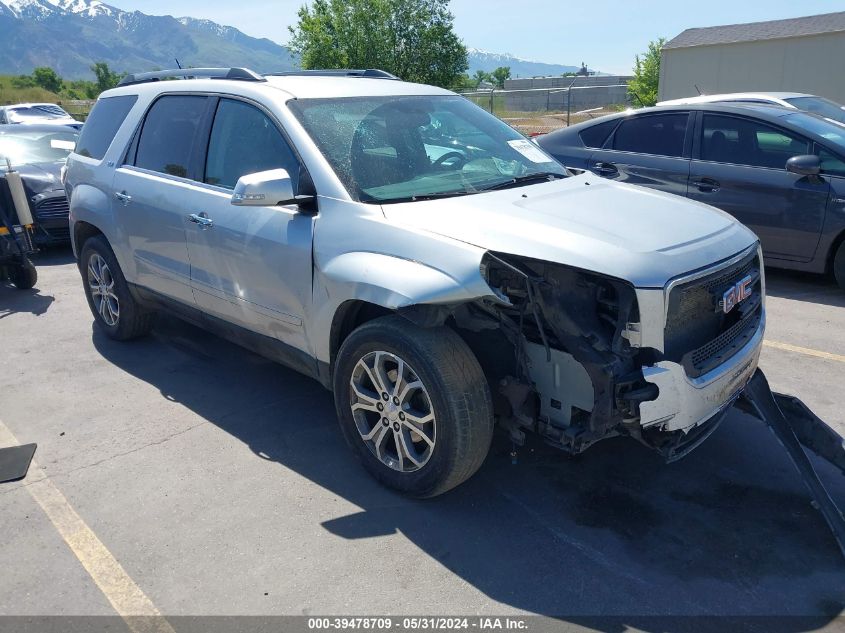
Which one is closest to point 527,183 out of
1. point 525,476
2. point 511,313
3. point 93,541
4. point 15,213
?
point 511,313

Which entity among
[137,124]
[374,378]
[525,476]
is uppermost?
[137,124]

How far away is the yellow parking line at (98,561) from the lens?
2787mm

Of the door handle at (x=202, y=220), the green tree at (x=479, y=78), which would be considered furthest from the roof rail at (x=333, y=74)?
the green tree at (x=479, y=78)

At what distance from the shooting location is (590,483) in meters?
3.58

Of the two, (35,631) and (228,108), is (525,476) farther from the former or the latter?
(228,108)

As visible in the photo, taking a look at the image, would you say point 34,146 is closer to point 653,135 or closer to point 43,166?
point 43,166

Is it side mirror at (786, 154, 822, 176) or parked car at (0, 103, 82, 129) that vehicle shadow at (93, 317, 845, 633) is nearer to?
side mirror at (786, 154, 822, 176)

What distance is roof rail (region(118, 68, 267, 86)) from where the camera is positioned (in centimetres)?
440

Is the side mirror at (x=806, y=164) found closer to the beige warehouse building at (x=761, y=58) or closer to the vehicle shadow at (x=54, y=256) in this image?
the vehicle shadow at (x=54, y=256)

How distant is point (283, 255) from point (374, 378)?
0.84 m

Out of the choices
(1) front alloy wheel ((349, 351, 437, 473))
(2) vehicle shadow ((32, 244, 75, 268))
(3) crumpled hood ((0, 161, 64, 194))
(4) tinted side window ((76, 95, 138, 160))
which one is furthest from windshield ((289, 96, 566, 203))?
(3) crumpled hood ((0, 161, 64, 194))

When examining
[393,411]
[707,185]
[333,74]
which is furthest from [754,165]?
[393,411]

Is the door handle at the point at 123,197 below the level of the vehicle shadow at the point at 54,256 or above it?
above

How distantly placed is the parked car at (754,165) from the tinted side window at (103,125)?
4518 mm
